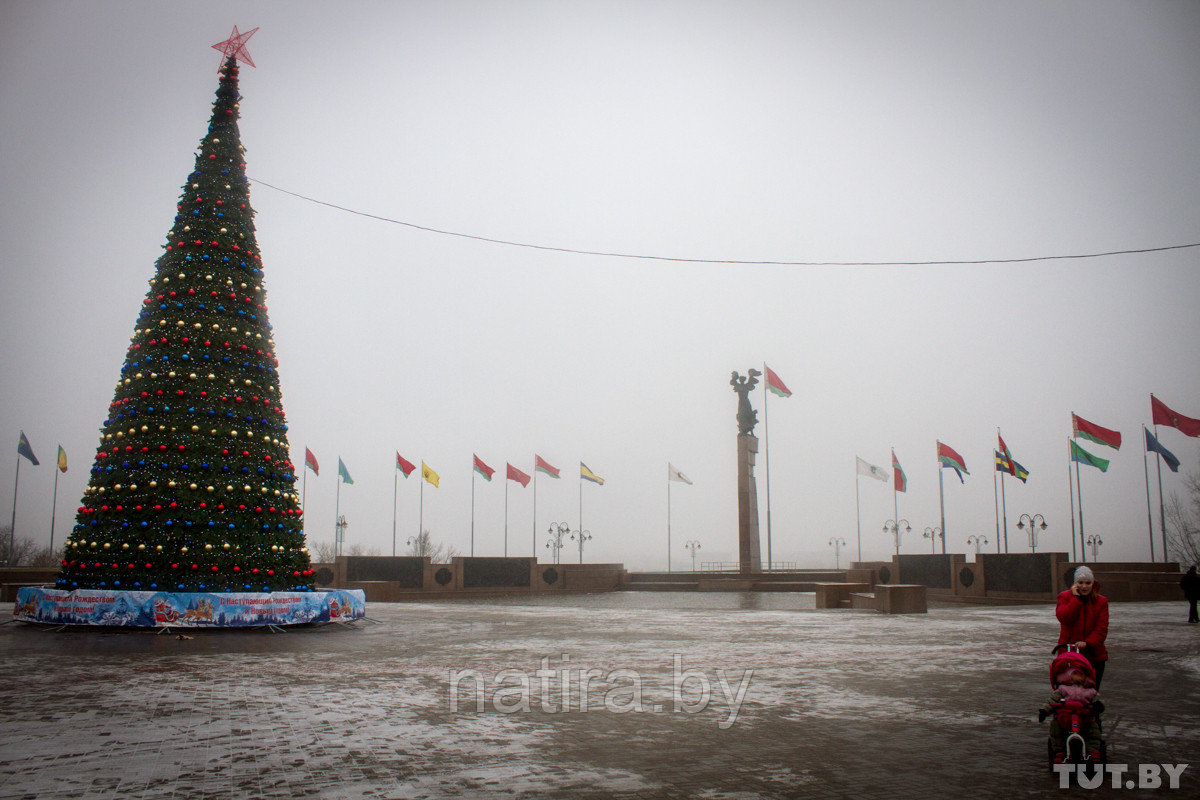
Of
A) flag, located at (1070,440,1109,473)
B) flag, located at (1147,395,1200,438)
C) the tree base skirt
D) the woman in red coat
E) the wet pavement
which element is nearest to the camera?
Answer: the wet pavement

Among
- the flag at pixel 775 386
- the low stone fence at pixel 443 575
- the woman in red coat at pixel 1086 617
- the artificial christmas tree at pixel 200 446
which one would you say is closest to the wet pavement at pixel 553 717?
the woman in red coat at pixel 1086 617

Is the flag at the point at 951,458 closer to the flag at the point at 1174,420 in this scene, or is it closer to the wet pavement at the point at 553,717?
the flag at the point at 1174,420

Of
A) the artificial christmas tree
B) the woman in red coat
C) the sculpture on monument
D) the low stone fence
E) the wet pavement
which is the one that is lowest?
the low stone fence

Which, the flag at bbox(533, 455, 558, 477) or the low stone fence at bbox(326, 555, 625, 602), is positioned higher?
→ the flag at bbox(533, 455, 558, 477)

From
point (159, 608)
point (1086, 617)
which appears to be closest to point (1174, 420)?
point (1086, 617)

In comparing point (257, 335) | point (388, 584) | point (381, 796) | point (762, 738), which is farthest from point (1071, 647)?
point (388, 584)

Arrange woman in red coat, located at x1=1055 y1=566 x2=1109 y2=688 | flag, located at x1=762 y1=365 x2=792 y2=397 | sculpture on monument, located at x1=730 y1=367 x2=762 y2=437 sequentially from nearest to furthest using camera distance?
woman in red coat, located at x1=1055 y1=566 x2=1109 y2=688, flag, located at x1=762 y1=365 x2=792 y2=397, sculpture on monument, located at x1=730 y1=367 x2=762 y2=437

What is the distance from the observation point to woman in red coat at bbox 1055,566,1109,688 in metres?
6.34

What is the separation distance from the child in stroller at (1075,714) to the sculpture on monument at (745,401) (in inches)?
1561

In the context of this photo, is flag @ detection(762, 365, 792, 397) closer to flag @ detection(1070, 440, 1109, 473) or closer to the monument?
the monument

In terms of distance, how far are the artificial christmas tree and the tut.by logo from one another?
44.2ft

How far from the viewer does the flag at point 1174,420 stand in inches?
1298

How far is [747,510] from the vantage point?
43.3 meters

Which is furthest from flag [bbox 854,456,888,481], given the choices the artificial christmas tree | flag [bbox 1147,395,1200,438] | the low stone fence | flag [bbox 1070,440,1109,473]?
the artificial christmas tree
